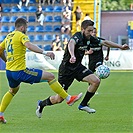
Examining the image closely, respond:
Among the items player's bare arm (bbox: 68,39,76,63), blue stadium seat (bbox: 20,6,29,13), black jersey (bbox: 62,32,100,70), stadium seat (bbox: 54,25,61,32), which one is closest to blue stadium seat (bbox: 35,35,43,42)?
stadium seat (bbox: 54,25,61,32)

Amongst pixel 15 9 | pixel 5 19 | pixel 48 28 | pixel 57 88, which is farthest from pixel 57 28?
pixel 57 88

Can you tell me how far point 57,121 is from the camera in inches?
404

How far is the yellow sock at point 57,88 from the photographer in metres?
9.88

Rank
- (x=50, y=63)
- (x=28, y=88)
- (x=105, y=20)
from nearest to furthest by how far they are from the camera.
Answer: (x=28, y=88), (x=50, y=63), (x=105, y=20)

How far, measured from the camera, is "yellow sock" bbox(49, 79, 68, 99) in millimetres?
9883

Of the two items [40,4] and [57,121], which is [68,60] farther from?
[40,4]

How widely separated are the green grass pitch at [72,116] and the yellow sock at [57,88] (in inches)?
20.0

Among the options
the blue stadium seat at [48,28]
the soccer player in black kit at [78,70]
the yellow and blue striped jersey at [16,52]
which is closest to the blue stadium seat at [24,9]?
the blue stadium seat at [48,28]

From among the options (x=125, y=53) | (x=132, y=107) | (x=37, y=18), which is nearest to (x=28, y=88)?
(x=132, y=107)

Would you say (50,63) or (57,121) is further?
(50,63)

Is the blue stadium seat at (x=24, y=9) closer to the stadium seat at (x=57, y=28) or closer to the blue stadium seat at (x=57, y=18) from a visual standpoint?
the blue stadium seat at (x=57, y=18)

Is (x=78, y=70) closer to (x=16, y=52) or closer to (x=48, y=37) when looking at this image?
(x=16, y=52)

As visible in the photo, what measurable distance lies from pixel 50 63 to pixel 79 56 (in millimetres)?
17735

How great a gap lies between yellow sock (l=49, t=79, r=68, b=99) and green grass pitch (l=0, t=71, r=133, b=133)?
0.51 meters
